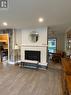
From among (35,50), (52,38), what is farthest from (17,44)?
(52,38)

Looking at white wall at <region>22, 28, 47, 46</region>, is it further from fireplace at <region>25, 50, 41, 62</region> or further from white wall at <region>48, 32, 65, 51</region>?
white wall at <region>48, 32, 65, 51</region>

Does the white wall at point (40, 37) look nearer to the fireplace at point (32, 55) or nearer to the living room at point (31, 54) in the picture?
the living room at point (31, 54)

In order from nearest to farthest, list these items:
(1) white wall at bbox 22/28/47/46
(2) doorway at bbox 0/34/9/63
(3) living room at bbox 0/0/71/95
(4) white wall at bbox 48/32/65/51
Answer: (3) living room at bbox 0/0/71/95 < (1) white wall at bbox 22/28/47/46 < (2) doorway at bbox 0/34/9/63 < (4) white wall at bbox 48/32/65/51

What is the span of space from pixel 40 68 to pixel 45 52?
0.99m

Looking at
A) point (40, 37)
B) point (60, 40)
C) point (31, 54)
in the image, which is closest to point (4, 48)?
point (31, 54)

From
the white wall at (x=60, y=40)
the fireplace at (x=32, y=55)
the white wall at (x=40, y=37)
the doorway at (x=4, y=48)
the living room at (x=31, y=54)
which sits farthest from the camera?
the white wall at (x=60, y=40)

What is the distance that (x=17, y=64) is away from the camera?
7.82 m

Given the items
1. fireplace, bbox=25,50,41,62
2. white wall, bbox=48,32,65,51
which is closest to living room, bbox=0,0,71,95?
fireplace, bbox=25,50,41,62

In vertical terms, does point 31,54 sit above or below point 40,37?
below

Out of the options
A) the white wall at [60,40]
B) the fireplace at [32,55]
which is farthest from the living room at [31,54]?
the white wall at [60,40]

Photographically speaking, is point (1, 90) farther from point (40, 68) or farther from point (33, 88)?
point (40, 68)

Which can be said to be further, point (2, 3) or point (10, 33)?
point (10, 33)

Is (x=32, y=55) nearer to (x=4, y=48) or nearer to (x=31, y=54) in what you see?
(x=31, y=54)

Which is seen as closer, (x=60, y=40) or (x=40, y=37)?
(x=40, y=37)
